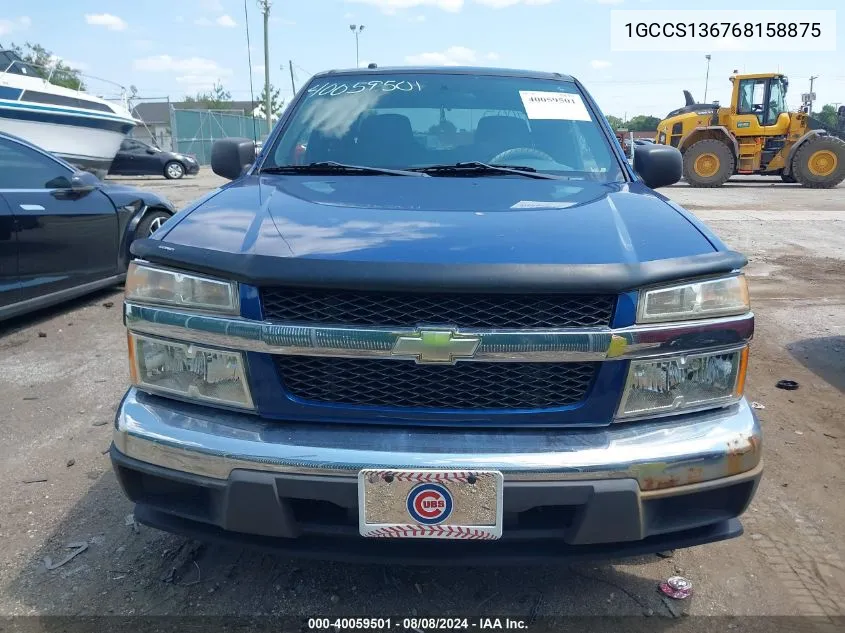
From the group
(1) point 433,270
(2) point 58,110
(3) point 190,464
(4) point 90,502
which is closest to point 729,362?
(1) point 433,270

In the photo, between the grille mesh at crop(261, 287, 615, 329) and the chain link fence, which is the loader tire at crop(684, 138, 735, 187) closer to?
the chain link fence

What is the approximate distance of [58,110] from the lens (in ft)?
42.8

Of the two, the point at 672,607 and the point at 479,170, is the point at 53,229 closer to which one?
the point at 479,170

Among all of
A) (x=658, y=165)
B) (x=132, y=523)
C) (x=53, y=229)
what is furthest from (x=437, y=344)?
(x=53, y=229)

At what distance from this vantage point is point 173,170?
76.4 feet

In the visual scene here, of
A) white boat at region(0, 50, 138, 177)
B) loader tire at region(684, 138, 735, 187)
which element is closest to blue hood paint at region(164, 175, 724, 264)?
white boat at region(0, 50, 138, 177)

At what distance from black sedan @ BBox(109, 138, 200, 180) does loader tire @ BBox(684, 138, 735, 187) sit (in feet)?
52.4

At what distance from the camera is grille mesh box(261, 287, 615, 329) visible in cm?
183

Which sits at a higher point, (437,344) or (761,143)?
(761,143)

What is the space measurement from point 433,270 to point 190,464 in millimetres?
824

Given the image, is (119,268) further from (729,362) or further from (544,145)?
(729,362)

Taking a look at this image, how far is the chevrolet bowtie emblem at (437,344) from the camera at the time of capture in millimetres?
1801

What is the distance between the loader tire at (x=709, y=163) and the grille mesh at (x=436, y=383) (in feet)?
59.2

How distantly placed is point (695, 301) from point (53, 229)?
4.80 metres
